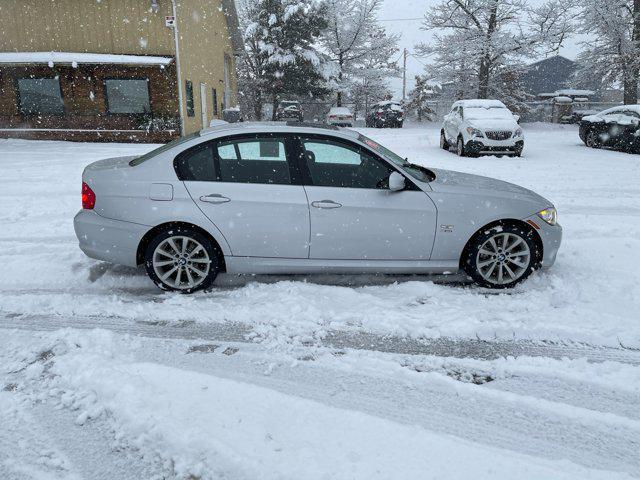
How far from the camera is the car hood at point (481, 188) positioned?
455cm

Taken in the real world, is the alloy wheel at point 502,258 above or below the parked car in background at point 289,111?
below

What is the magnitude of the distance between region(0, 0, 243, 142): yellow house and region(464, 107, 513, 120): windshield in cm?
1093

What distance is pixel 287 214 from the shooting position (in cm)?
436

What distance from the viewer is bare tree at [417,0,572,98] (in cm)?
3088

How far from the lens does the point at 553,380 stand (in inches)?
124

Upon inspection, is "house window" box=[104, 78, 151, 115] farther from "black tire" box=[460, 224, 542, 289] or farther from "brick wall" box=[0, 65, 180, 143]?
"black tire" box=[460, 224, 542, 289]

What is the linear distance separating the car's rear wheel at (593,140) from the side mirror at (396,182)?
15.6 metres

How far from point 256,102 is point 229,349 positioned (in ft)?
113

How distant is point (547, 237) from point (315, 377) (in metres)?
2.85

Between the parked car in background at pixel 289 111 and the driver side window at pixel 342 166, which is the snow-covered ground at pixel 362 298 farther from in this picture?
the parked car in background at pixel 289 111

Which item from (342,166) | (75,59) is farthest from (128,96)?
(342,166)

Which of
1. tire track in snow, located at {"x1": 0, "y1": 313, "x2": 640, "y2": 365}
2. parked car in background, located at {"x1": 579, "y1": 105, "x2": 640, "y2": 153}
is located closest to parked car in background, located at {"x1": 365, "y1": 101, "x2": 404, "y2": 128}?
parked car in background, located at {"x1": 579, "y1": 105, "x2": 640, "y2": 153}

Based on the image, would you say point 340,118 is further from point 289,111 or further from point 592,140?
point 592,140

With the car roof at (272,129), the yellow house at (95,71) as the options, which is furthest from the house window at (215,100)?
the car roof at (272,129)
